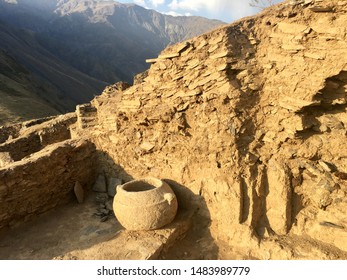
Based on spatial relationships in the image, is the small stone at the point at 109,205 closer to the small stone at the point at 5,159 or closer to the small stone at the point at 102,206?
the small stone at the point at 102,206

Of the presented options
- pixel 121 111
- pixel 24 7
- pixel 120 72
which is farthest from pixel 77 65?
pixel 121 111

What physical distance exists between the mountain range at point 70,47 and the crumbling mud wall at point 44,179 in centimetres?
1163

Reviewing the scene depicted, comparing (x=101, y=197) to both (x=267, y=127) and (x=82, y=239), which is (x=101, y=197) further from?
(x=267, y=127)

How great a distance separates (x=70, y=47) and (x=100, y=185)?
6307cm

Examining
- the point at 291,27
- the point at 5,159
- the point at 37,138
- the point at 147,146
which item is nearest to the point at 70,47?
the point at 37,138

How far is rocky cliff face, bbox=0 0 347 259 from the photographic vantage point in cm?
448

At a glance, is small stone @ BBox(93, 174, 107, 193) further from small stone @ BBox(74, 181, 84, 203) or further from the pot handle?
the pot handle

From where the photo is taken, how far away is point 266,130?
497 cm

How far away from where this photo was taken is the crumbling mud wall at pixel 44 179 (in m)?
5.18

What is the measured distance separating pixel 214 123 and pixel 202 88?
0.69 meters

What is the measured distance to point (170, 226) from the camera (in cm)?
499

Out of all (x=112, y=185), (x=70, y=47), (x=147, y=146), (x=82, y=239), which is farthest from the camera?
(x=70, y=47)

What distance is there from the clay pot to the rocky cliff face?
0.63 metres

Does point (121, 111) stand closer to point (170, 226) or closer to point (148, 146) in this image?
point (148, 146)
